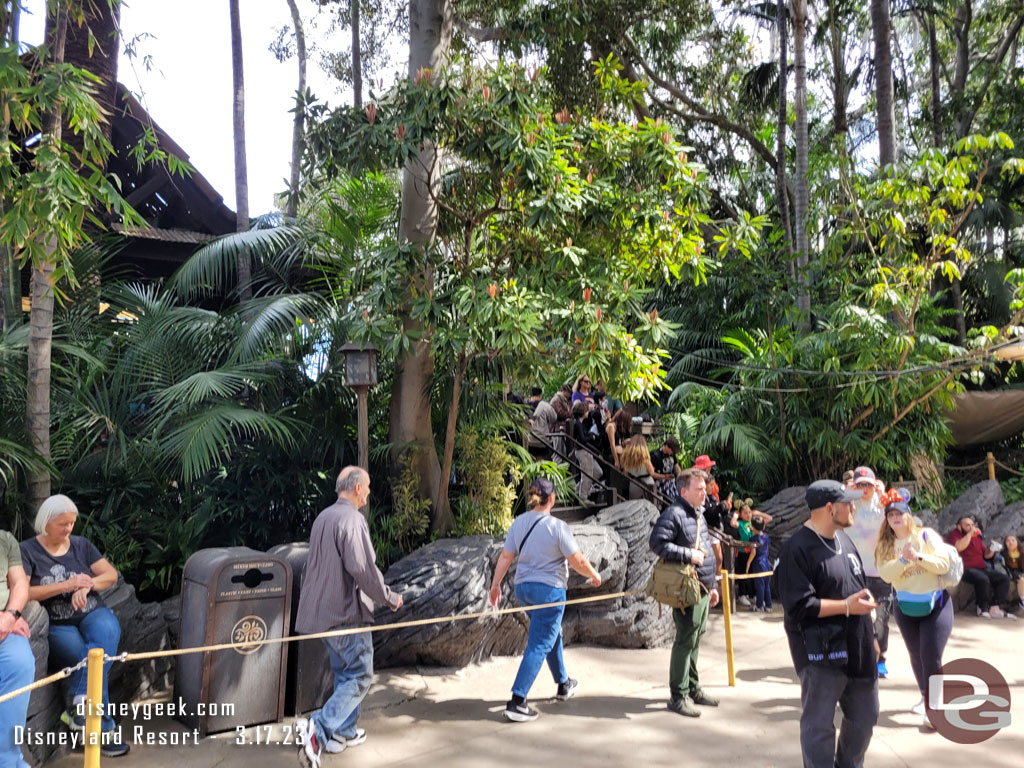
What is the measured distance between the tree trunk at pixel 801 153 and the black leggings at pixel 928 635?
27.6ft

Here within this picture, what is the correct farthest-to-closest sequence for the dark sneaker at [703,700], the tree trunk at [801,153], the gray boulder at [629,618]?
the tree trunk at [801,153]
the gray boulder at [629,618]
the dark sneaker at [703,700]

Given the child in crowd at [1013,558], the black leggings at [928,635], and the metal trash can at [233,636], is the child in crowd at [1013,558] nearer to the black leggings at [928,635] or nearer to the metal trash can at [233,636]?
the black leggings at [928,635]

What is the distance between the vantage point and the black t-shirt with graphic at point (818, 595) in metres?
3.91

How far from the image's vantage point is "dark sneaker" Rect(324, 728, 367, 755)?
5059mm

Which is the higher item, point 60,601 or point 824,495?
point 824,495

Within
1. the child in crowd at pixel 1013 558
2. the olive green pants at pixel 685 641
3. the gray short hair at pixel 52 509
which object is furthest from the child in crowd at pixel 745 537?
the gray short hair at pixel 52 509

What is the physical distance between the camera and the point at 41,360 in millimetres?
5965

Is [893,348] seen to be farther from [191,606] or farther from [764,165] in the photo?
[764,165]

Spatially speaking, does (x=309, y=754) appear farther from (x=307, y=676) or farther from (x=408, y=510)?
(x=408, y=510)

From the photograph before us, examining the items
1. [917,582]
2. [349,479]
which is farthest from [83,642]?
[917,582]

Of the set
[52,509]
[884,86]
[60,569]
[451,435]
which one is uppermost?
[884,86]

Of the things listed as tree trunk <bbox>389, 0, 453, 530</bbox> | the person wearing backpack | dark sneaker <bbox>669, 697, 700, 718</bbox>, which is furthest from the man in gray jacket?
tree trunk <bbox>389, 0, 453, 530</bbox>

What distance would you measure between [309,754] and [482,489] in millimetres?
3799

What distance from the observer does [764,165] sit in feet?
72.0
